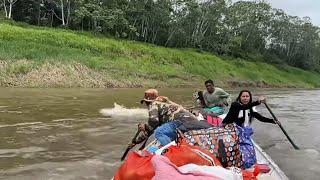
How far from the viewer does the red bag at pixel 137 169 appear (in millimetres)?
4504

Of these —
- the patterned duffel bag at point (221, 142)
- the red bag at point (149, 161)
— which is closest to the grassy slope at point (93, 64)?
the patterned duffel bag at point (221, 142)

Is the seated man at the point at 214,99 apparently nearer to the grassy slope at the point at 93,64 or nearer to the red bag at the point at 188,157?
the red bag at the point at 188,157

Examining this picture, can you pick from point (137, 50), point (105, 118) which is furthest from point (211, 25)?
point (105, 118)

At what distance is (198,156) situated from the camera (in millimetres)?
5121

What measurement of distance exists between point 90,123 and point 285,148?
17.9ft

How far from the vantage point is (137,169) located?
4.63 m

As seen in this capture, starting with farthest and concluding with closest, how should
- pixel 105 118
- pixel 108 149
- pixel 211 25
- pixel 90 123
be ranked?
pixel 211 25 < pixel 105 118 < pixel 90 123 < pixel 108 149

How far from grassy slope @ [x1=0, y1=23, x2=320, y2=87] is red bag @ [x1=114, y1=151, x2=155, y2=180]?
21.2 meters

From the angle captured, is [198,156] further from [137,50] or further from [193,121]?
[137,50]

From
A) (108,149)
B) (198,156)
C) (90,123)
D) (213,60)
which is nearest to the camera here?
(198,156)

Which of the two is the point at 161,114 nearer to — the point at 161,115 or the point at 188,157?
the point at 161,115

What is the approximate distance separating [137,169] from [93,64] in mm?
26566

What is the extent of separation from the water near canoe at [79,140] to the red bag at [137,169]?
2473mm

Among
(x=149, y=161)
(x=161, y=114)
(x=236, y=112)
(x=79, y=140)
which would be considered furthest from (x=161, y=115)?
(x=79, y=140)
